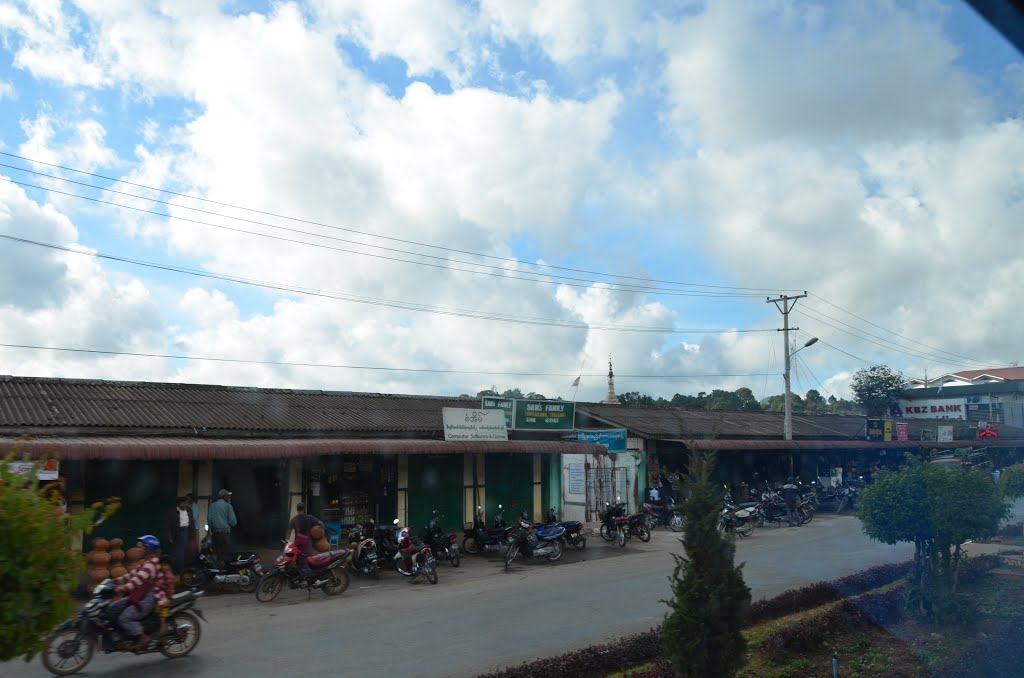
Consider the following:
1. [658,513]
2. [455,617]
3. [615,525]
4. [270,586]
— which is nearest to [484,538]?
[615,525]

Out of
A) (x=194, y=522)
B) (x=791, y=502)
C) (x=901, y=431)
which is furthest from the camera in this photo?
(x=901, y=431)

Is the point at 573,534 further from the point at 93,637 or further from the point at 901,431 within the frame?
the point at 901,431

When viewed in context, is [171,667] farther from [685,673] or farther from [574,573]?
[574,573]

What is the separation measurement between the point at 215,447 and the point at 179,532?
1746mm

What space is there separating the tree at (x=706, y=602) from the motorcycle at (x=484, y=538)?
12292 mm

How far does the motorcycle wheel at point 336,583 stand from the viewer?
44.9ft

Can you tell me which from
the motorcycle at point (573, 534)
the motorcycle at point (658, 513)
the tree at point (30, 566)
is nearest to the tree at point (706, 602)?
the tree at point (30, 566)

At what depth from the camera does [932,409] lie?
56.3 m

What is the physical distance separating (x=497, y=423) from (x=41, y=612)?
15552mm

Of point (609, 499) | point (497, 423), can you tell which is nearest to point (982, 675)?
point (497, 423)

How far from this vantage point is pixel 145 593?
345 inches

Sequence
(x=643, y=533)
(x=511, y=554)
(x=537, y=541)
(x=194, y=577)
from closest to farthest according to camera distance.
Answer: (x=194, y=577)
(x=511, y=554)
(x=537, y=541)
(x=643, y=533)

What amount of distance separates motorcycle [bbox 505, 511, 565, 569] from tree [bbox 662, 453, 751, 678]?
11.1 metres

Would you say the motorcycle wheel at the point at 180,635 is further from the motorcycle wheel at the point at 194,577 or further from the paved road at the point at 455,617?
the motorcycle wheel at the point at 194,577
